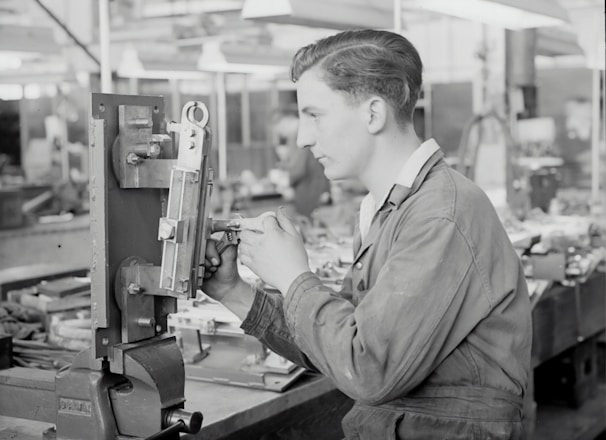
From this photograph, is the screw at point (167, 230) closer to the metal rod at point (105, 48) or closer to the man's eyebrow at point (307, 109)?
the man's eyebrow at point (307, 109)

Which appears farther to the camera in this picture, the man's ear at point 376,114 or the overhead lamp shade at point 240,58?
the overhead lamp shade at point 240,58

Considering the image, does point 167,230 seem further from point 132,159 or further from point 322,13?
point 322,13

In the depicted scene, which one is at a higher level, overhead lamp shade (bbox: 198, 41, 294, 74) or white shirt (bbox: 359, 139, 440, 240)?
overhead lamp shade (bbox: 198, 41, 294, 74)

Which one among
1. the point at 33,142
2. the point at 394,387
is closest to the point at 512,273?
the point at 394,387

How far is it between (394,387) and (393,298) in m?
0.14

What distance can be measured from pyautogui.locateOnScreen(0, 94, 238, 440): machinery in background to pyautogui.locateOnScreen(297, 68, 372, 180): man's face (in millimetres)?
182

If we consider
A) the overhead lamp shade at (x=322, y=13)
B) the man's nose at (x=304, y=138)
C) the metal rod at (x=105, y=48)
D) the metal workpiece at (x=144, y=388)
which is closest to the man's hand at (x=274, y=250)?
the man's nose at (x=304, y=138)

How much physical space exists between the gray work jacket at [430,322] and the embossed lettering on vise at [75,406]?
0.44 metres

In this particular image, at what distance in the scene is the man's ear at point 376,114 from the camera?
A: 1447mm

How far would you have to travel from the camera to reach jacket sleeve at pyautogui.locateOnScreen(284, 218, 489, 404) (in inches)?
51.5

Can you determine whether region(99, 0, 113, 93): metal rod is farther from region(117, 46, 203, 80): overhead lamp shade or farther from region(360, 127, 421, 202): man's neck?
region(117, 46, 203, 80): overhead lamp shade

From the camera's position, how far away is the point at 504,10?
2932mm

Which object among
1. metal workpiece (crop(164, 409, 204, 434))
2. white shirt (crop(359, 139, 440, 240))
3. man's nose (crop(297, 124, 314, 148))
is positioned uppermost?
man's nose (crop(297, 124, 314, 148))

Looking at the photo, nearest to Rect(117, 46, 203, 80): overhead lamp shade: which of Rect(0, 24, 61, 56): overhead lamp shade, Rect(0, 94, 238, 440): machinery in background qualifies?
Rect(0, 24, 61, 56): overhead lamp shade
